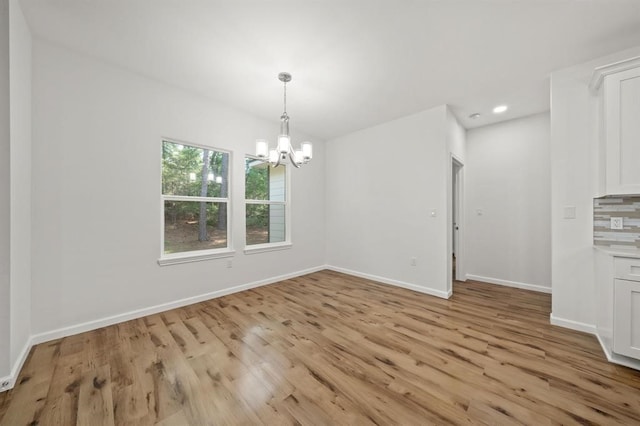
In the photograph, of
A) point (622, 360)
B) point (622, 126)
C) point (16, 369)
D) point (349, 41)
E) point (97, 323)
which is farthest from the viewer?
point (97, 323)

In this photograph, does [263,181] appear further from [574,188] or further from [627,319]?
[627,319]

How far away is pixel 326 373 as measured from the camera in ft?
5.81

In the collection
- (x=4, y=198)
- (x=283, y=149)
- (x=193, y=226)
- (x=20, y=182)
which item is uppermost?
(x=283, y=149)

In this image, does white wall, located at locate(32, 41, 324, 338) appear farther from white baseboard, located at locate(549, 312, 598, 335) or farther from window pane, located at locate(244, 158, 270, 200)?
white baseboard, located at locate(549, 312, 598, 335)

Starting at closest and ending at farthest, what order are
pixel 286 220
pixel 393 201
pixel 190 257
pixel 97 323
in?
1. pixel 97 323
2. pixel 190 257
3. pixel 393 201
4. pixel 286 220

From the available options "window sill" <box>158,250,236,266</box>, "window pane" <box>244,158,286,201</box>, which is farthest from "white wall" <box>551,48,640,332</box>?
"window sill" <box>158,250,236,266</box>

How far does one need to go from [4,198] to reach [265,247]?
2776 mm

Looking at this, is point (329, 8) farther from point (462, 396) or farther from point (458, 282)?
point (458, 282)

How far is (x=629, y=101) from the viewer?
76.9 inches

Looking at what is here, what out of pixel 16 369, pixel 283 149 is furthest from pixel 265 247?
pixel 16 369

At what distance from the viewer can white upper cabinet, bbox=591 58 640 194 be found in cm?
193

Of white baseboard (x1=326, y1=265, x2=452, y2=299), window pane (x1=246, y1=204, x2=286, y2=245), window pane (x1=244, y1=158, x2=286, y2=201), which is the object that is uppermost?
window pane (x1=244, y1=158, x2=286, y2=201)

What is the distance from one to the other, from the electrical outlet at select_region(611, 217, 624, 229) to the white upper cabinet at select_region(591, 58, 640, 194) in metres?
0.43

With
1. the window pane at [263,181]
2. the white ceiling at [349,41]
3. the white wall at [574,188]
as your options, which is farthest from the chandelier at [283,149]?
the white wall at [574,188]
